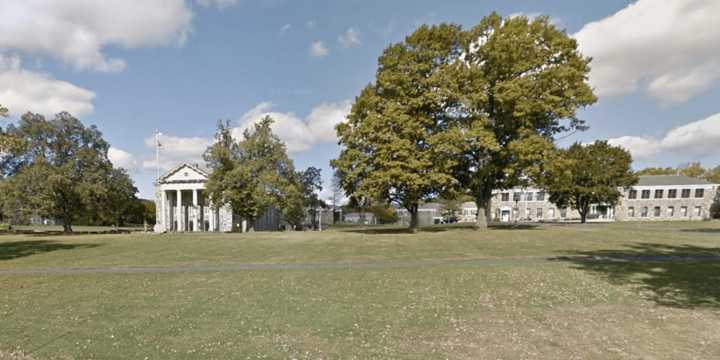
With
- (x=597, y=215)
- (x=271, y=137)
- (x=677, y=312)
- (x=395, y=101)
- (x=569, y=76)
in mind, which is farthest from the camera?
(x=597, y=215)

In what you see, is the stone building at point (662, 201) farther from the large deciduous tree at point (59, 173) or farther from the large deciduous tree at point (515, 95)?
the large deciduous tree at point (59, 173)

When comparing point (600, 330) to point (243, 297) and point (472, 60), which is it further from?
point (472, 60)

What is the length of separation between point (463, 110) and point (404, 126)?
586cm

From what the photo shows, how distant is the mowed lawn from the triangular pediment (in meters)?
50.5

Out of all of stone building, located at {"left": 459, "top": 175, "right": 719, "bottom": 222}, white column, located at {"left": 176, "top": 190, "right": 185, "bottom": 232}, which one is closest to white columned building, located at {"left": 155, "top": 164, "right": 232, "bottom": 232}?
white column, located at {"left": 176, "top": 190, "right": 185, "bottom": 232}

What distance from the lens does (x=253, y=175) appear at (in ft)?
144

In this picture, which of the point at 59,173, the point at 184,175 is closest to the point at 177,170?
the point at 184,175

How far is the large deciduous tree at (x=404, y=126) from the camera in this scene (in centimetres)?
2662

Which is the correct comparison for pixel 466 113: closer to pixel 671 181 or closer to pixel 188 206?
pixel 188 206

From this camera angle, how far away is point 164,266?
45.6ft

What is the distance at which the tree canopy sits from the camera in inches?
1033

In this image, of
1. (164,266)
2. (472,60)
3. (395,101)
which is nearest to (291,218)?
(395,101)

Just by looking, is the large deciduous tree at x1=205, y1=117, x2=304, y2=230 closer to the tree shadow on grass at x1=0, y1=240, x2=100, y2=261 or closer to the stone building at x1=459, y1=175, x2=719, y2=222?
the tree shadow on grass at x1=0, y1=240, x2=100, y2=261

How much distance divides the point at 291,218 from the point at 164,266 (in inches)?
1481
